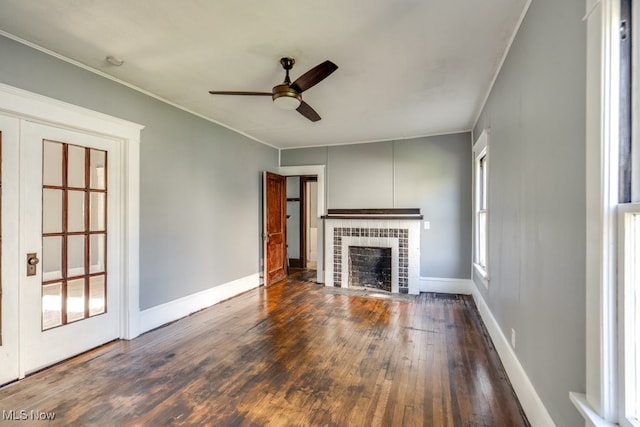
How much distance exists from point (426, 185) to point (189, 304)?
4079mm

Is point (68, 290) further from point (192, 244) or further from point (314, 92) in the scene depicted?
point (314, 92)

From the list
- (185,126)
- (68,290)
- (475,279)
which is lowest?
(475,279)

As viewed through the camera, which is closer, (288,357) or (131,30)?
(131,30)

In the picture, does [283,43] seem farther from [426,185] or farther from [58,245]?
[426,185]

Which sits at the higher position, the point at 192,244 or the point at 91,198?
the point at 91,198

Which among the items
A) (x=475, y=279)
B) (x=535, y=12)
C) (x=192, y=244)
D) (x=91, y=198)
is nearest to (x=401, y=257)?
(x=475, y=279)

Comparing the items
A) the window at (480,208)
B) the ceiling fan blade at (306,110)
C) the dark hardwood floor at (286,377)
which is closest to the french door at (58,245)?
the dark hardwood floor at (286,377)

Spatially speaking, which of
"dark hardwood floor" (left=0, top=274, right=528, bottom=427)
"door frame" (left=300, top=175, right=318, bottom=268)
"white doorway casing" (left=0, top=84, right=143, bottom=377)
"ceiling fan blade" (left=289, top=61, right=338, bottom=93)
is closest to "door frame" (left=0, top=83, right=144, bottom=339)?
"white doorway casing" (left=0, top=84, right=143, bottom=377)

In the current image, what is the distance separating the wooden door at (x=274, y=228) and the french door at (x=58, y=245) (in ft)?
8.22

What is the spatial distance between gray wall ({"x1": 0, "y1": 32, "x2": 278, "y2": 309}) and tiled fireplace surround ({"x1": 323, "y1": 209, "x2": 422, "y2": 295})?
1.50m

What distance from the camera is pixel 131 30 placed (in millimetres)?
2176

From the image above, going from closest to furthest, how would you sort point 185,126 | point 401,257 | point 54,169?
point 54,169, point 185,126, point 401,257

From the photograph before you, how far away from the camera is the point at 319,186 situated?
18.9ft

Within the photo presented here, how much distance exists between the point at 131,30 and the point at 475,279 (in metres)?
4.88
